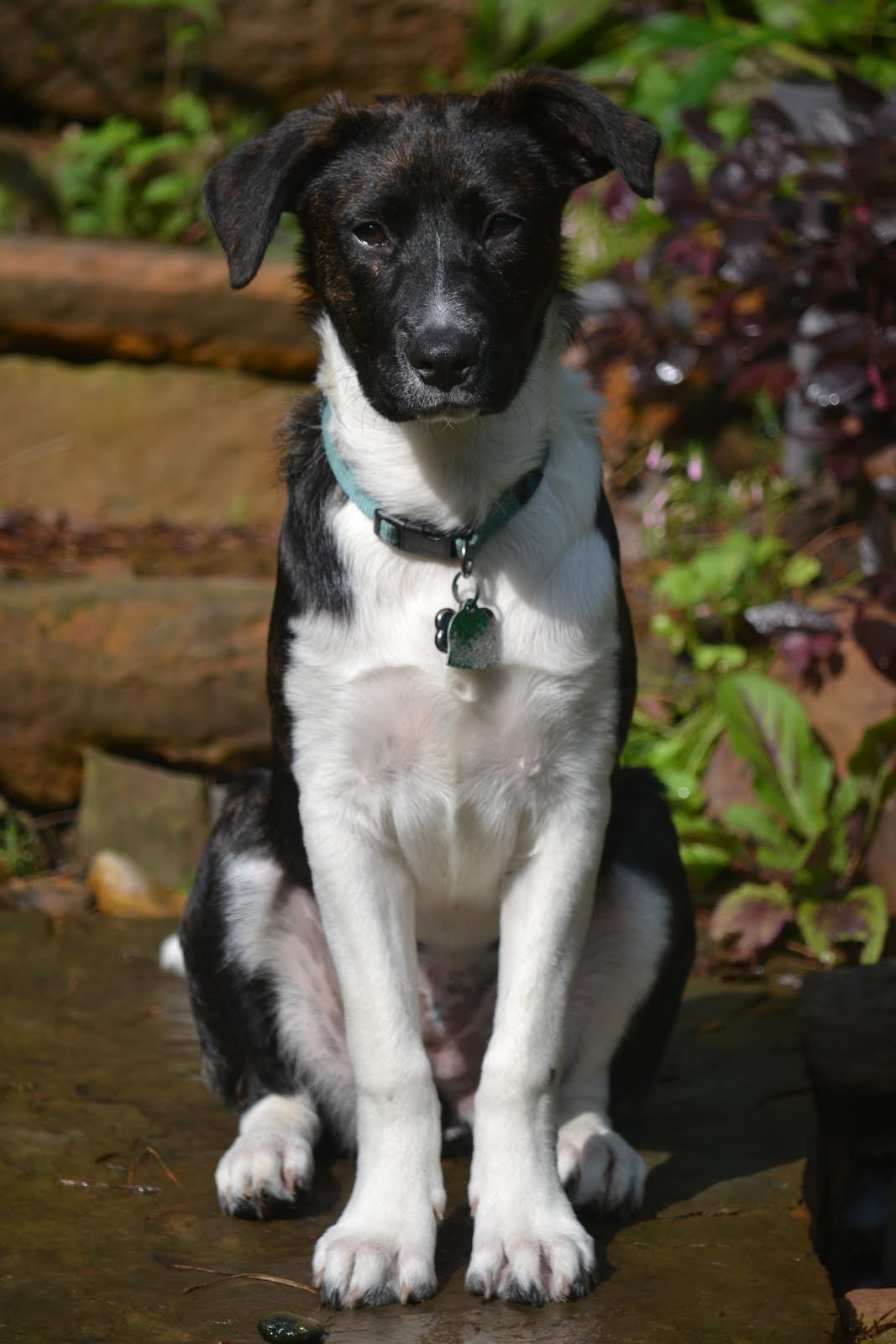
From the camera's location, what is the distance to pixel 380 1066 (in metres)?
2.72

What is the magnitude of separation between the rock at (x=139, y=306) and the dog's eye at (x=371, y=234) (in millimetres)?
3077

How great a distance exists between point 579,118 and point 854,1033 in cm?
184

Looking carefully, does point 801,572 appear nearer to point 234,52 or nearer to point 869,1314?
point 869,1314

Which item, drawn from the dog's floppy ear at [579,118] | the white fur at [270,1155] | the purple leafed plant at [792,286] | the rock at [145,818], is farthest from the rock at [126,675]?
the dog's floppy ear at [579,118]

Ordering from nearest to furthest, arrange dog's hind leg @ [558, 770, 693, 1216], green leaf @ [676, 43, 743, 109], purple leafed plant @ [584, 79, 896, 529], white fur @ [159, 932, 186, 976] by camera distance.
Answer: dog's hind leg @ [558, 770, 693, 1216]
white fur @ [159, 932, 186, 976]
purple leafed plant @ [584, 79, 896, 529]
green leaf @ [676, 43, 743, 109]

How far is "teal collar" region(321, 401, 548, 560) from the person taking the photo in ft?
9.30

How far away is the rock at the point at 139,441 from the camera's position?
238 inches

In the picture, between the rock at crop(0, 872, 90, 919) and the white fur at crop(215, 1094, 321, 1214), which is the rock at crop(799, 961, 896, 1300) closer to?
the white fur at crop(215, 1094, 321, 1214)

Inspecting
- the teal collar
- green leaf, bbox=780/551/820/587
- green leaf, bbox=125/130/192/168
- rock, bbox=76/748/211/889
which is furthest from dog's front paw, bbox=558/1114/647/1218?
green leaf, bbox=125/130/192/168

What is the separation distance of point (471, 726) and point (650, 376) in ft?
10.4

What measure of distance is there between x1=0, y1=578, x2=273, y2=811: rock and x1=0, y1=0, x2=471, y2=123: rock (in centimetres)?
293

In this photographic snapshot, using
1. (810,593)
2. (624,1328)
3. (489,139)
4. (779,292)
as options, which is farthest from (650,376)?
(624,1328)

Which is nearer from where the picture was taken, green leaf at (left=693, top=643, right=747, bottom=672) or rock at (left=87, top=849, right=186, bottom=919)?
rock at (left=87, top=849, right=186, bottom=919)

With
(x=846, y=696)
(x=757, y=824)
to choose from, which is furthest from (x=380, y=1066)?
(x=846, y=696)
